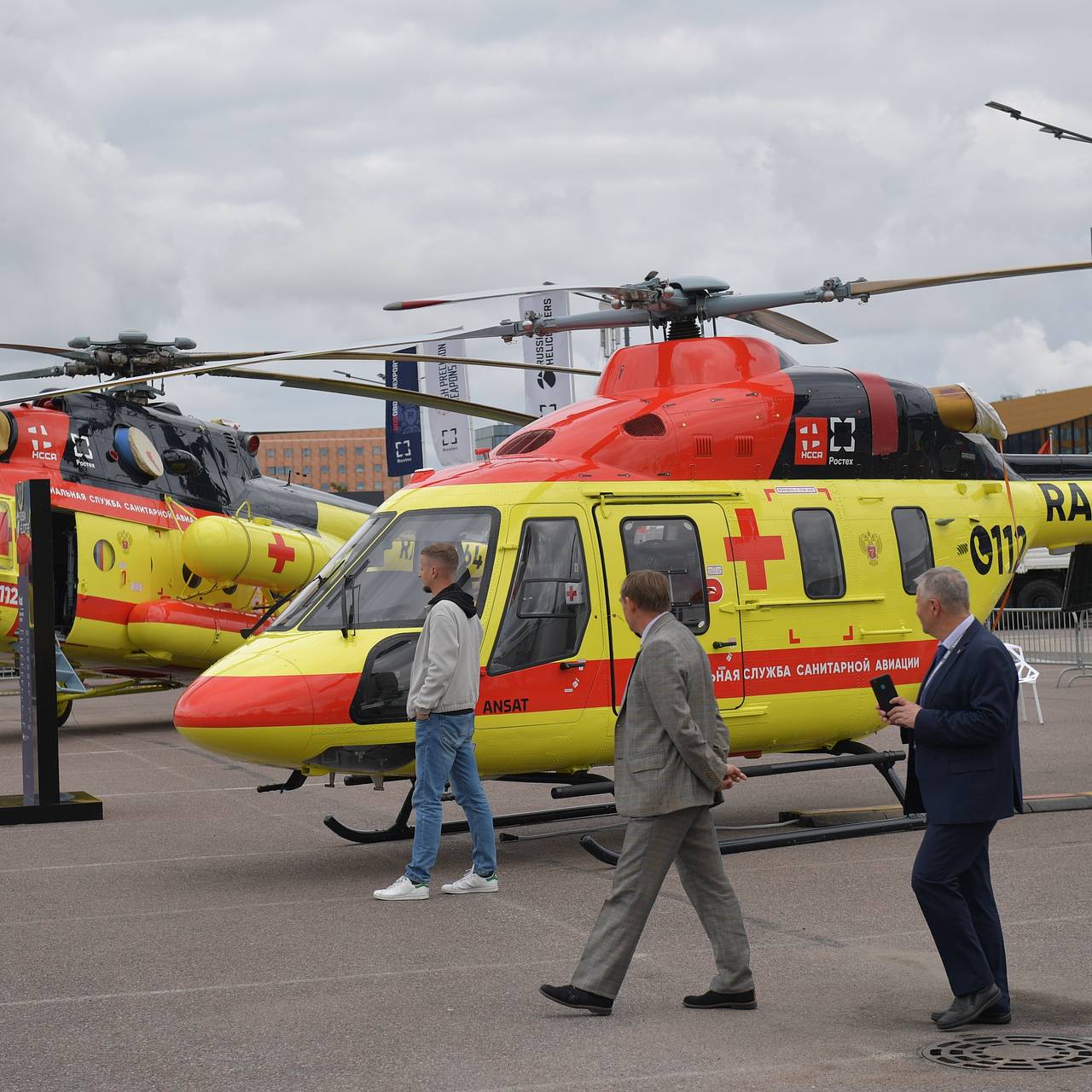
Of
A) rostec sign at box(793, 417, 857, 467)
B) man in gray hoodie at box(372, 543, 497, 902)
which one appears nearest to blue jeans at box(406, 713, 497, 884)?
man in gray hoodie at box(372, 543, 497, 902)

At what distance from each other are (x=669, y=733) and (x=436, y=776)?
2.64 meters

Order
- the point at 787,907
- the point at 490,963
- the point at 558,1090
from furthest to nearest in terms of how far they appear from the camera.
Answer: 1. the point at 787,907
2. the point at 490,963
3. the point at 558,1090

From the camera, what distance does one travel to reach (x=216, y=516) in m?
17.9

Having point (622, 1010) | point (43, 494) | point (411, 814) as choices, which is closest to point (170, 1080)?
point (622, 1010)

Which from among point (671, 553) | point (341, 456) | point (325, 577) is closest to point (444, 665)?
point (325, 577)

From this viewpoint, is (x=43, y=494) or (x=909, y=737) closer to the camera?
(x=909, y=737)

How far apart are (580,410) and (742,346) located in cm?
133

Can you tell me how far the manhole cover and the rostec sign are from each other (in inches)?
221

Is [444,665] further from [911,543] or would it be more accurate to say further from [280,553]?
[280,553]

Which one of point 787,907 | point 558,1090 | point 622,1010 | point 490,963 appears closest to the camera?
point 558,1090

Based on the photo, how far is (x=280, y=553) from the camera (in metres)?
18.2

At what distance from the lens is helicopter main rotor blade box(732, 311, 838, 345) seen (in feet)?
36.8

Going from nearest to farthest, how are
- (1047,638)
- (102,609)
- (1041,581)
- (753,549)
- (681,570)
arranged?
1. (681,570)
2. (753,549)
3. (102,609)
4. (1047,638)
5. (1041,581)

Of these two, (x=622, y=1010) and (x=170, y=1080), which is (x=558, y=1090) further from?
(x=170, y=1080)
